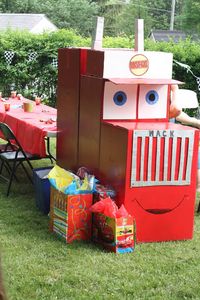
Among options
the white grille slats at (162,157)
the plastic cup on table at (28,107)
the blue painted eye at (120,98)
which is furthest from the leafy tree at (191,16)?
the white grille slats at (162,157)

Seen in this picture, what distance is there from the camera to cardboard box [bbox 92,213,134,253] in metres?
3.99

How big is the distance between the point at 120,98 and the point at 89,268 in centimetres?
153

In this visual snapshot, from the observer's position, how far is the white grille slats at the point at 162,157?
4125mm

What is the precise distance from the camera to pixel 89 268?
3.73m

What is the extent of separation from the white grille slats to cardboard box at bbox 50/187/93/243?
45 cm

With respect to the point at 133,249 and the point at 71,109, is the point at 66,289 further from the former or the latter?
the point at 71,109

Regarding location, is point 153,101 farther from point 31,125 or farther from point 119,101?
point 31,125

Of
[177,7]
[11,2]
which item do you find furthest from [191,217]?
[177,7]

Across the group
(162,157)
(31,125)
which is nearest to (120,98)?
(162,157)

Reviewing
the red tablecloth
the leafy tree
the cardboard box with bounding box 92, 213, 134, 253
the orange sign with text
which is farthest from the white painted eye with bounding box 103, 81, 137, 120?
the leafy tree

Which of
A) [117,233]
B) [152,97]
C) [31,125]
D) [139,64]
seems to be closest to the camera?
[117,233]

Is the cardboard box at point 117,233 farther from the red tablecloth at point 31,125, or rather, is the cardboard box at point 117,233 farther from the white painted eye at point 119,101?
the red tablecloth at point 31,125

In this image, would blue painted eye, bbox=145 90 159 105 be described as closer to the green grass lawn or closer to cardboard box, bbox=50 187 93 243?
cardboard box, bbox=50 187 93 243

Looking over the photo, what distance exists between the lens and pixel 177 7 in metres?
59.3
